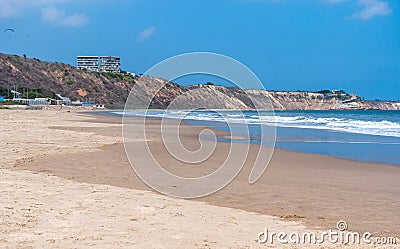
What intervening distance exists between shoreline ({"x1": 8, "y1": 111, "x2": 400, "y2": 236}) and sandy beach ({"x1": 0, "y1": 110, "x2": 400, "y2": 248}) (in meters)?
0.02

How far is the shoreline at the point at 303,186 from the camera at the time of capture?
20.3ft

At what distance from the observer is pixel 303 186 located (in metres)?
8.50

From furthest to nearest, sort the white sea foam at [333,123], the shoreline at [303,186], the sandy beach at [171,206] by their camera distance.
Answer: the white sea foam at [333,123] < the shoreline at [303,186] < the sandy beach at [171,206]

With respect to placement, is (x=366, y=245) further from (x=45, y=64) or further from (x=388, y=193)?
(x=45, y=64)

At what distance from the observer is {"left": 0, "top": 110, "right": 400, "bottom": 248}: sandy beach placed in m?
4.83

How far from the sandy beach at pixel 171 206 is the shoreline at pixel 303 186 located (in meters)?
0.02

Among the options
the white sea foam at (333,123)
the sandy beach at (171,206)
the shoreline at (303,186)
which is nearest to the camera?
the sandy beach at (171,206)

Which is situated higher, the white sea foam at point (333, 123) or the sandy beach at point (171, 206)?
the white sea foam at point (333, 123)

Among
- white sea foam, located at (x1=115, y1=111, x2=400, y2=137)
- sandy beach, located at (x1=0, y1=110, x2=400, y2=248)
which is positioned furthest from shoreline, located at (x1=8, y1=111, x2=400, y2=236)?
white sea foam, located at (x1=115, y1=111, x2=400, y2=137)

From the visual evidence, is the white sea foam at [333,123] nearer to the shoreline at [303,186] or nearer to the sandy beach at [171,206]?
the shoreline at [303,186]

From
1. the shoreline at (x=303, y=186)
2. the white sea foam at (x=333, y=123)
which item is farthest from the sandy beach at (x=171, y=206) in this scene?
the white sea foam at (x=333, y=123)

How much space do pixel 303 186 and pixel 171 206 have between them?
10.6 ft

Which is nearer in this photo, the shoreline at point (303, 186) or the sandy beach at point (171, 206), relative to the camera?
the sandy beach at point (171, 206)

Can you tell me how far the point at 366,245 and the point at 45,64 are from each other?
433ft
